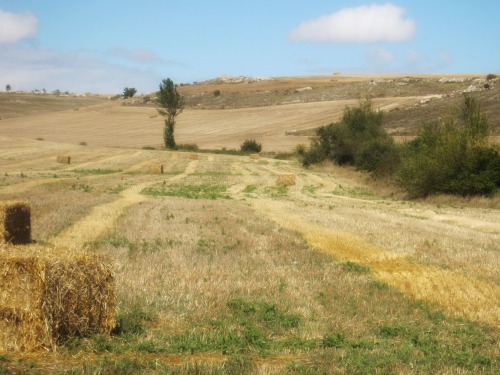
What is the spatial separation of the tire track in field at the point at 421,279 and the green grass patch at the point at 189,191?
1409 centimetres

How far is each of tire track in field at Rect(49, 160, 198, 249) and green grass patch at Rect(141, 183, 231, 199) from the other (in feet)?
7.72

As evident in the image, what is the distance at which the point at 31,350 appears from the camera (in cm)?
A: 745

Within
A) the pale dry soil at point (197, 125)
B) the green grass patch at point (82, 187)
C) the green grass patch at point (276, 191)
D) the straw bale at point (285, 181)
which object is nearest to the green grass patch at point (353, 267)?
the green grass patch at point (82, 187)

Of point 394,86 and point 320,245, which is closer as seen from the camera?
point 320,245

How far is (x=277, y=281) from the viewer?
11.8 metres

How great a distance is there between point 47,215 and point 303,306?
13.3m

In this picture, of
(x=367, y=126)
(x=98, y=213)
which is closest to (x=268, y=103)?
(x=367, y=126)

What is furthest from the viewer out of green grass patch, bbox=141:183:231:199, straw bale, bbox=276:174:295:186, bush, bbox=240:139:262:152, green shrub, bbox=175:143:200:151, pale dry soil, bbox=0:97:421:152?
pale dry soil, bbox=0:97:421:152

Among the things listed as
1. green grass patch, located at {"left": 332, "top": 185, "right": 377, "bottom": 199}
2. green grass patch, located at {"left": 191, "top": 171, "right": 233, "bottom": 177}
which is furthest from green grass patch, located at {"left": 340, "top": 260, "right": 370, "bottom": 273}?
green grass patch, located at {"left": 191, "top": 171, "right": 233, "bottom": 177}

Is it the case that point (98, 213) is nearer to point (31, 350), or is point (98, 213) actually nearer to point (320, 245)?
point (320, 245)

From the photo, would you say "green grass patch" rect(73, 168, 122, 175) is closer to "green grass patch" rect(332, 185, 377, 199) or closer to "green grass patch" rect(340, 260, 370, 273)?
"green grass patch" rect(332, 185, 377, 199)

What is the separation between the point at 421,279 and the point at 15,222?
9.45m

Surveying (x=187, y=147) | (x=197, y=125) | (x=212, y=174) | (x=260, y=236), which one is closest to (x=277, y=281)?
(x=260, y=236)

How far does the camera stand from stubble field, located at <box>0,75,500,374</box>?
762 cm
